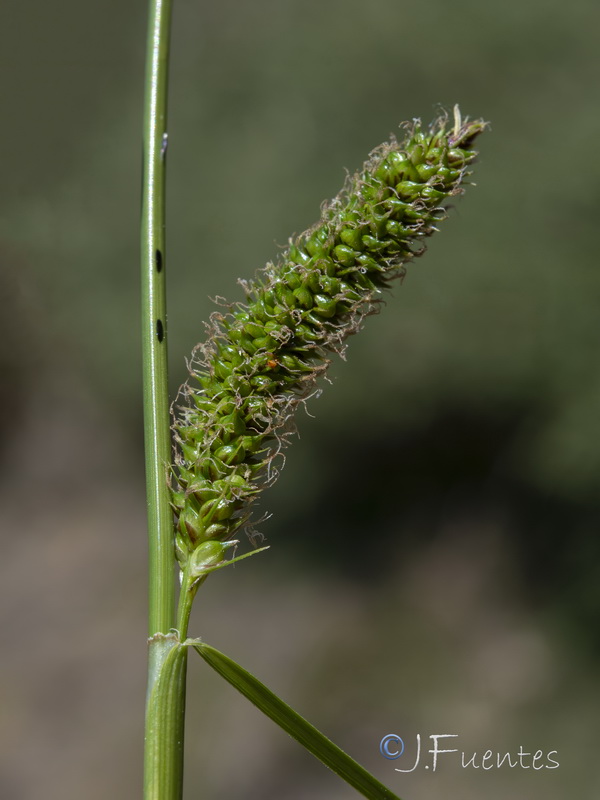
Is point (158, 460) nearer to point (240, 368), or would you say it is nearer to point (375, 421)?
point (240, 368)

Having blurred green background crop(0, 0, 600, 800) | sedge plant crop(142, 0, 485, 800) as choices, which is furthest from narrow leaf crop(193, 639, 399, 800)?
blurred green background crop(0, 0, 600, 800)

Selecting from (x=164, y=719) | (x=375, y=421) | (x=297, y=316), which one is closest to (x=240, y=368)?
(x=297, y=316)

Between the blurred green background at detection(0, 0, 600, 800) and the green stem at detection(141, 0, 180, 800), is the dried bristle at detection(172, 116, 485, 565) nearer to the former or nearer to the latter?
the green stem at detection(141, 0, 180, 800)

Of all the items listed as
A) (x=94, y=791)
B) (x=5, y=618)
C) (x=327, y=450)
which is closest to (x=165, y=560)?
(x=327, y=450)

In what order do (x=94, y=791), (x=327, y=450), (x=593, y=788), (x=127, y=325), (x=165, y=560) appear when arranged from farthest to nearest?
1. (x=127, y=325)
2. (x=327, y=450)
3. (x=94, y=791)
4. (x=593, y=788)
5. (x=165, y=560)

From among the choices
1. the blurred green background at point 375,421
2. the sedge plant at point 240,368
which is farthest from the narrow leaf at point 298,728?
the blurred green background at point 375,421

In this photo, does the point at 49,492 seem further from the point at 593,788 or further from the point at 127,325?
the point at 593,788
